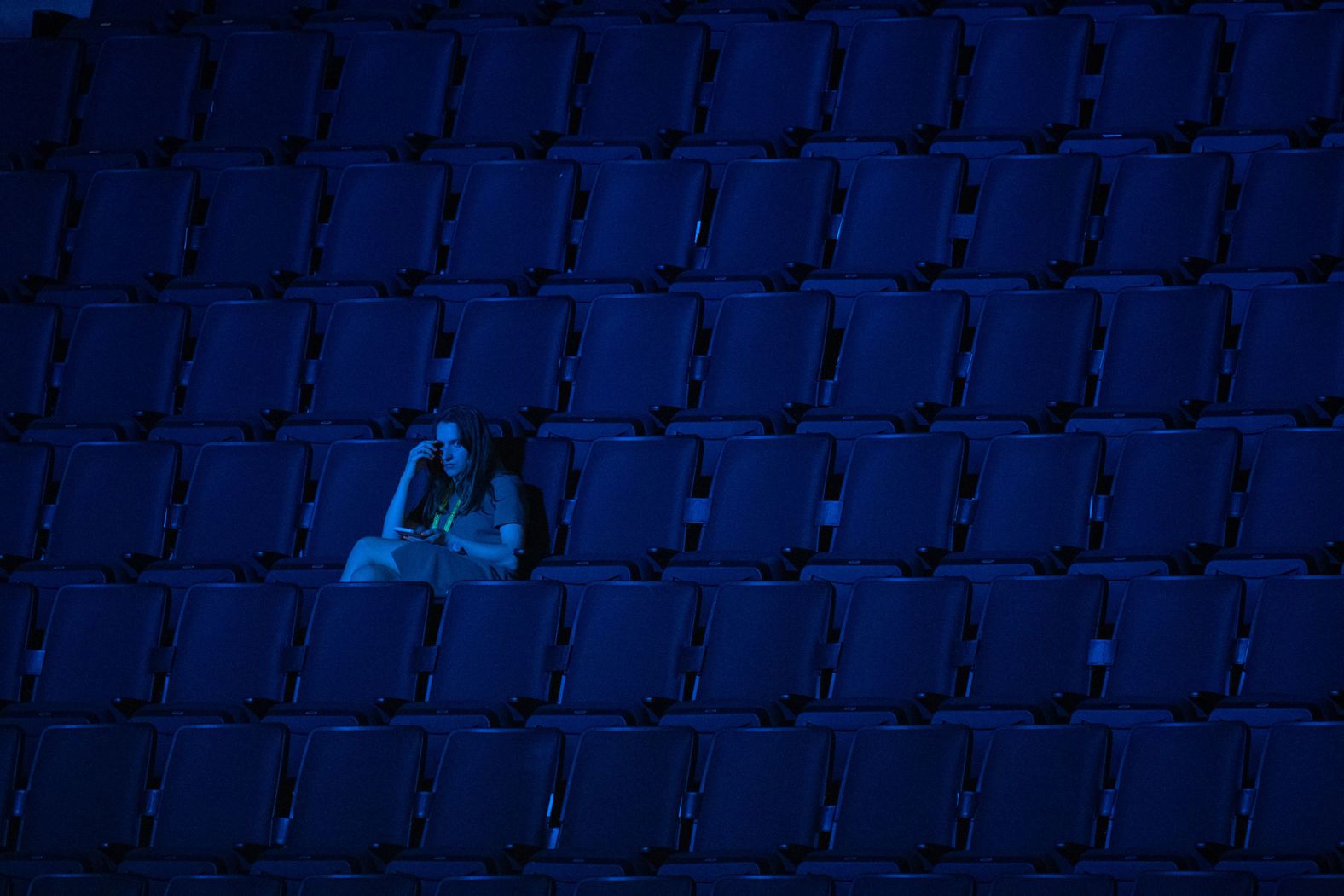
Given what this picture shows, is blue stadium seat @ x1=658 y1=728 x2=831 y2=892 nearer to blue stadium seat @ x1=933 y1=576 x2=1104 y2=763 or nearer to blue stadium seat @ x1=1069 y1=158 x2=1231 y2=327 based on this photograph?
blue stadium seat @ x1=933 y1=576 x2=1104 y2=763

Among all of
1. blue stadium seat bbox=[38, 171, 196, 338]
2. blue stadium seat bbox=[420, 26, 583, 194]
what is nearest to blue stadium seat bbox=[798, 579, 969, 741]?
blue stadium seat bbox=[420, 26, 583, 194]

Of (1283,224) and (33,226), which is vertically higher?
(1283,224)

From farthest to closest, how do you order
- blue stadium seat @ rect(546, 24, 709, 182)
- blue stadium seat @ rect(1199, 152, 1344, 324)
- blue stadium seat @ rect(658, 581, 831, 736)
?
blue stadium seat @ rect(546, 24, 709, 182) → blue stadium seat @ rect(1199, 152, 1344, 324) → blue stadium seat @ rect(658, 581, 831, 736)

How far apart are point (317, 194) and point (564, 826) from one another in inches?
35.5

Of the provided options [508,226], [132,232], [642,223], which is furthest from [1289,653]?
[132,232]

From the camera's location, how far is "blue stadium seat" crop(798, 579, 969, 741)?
1.75m

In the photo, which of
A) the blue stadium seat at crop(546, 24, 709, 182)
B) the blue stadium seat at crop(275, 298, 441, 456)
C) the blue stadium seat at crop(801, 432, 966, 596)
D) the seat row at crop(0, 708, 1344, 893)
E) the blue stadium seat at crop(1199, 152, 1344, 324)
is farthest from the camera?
the blue stadium seat at crop(546, 24, 709, 182)

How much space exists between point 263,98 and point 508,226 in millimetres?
409

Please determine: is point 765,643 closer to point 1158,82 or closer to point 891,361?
point 891,361

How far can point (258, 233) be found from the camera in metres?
Answer: 2.33

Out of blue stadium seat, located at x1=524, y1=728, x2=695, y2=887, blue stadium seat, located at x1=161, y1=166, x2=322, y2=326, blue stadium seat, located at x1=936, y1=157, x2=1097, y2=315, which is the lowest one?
blue stadium seat, located at x1=524, y1=728, x2=695, y2=887

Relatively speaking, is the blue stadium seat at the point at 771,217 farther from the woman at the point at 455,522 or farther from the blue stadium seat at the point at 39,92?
the blue stadium seat at the point at 39,92

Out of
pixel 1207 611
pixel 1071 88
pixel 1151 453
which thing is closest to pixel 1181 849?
pixel 1207 611

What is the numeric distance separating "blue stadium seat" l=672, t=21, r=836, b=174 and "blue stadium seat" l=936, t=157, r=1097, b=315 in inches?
10.3
